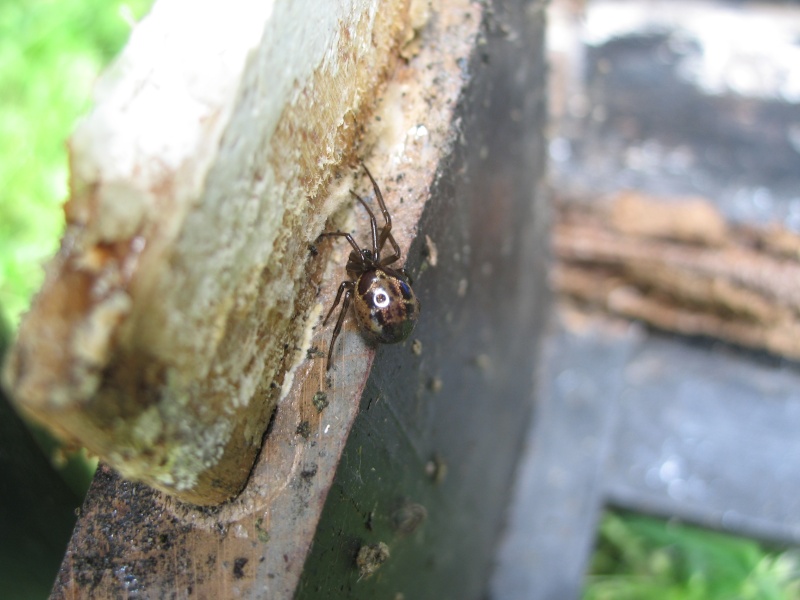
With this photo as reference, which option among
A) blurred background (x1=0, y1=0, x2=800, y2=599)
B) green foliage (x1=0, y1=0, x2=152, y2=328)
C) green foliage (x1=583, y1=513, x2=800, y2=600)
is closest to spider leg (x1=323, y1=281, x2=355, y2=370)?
blurred background (x1=0, y1=0, x2=800, y2=599)

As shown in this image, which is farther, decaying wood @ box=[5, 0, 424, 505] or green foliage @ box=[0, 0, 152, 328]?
green foliage @ box=[0, 0, 152, 328]

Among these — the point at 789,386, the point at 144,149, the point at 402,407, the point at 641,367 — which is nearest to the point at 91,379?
the point at 144,149

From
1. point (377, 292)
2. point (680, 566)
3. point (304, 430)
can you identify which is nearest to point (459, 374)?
point (377, 292)

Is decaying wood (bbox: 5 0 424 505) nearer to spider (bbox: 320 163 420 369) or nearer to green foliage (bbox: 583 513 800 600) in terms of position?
spider (bbox: 320 163 420 369)

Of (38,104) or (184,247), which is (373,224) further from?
(38,104)

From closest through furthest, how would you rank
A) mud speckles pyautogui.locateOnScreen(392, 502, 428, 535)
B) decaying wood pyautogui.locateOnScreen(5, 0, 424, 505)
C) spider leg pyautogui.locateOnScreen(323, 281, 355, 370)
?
decaying wood pyautogui.locateOnScreen(5, 0, 424, 505)
spider leg pyautogui.locateOnScreen(323, 281, 355, 370)
mud speckles pyautogui.locateOnScreen(392, 502, 428, 535)

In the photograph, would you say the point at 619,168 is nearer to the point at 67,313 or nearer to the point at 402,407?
the point at 402,407

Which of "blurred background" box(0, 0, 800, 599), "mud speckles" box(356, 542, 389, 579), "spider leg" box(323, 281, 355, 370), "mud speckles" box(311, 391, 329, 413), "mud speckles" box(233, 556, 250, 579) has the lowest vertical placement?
"mud speckles" box(233, 556, 250, 579)

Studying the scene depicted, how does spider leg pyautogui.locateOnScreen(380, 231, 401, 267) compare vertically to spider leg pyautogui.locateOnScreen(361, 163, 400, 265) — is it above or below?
below

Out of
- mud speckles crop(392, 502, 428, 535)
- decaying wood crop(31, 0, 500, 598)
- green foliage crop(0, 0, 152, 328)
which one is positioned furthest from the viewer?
green foliage crop(0, 0, 152, 328)
